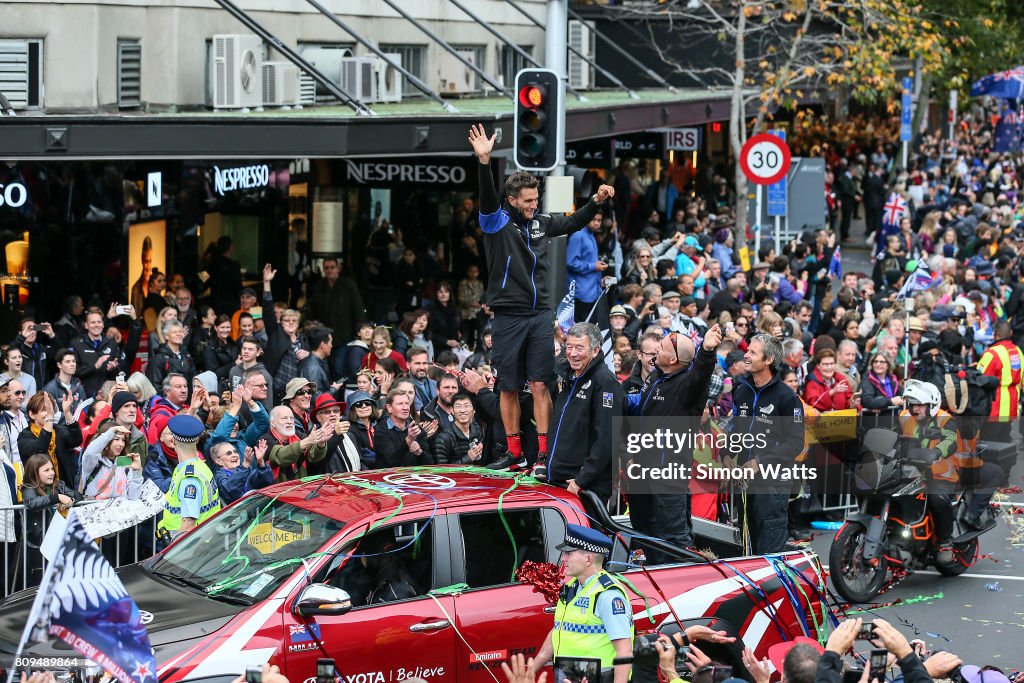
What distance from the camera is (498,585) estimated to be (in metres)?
8.63

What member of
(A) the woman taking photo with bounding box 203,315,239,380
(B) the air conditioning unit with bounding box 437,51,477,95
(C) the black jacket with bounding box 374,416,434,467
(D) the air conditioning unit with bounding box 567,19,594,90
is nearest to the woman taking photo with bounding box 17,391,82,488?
(C) the black jacket with bounding box 374,416,434,467

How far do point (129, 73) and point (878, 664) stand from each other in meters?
12.7

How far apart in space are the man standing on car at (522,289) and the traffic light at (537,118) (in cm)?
241

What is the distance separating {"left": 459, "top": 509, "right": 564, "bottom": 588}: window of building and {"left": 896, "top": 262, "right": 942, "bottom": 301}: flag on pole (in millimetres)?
10890

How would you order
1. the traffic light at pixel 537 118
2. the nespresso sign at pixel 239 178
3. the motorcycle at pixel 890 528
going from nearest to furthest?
the motorcycle at pixel 890 528
the traffic light at pixel 537 118
the nespresso sign at pixel 239 178

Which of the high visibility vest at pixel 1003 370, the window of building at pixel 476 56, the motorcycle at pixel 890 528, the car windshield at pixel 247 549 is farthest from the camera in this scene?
the window of building at pixel 476 56

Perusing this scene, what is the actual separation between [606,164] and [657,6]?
823 cm

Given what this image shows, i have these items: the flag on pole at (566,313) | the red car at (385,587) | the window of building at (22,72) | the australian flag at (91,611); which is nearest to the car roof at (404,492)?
the red car at (385,587)

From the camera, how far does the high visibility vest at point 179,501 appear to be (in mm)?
10195

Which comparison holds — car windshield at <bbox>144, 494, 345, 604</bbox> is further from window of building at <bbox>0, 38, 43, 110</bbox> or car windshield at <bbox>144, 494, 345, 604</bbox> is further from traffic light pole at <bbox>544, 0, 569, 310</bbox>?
window of building at <bbox>0, 38, 43, 110</bbox>

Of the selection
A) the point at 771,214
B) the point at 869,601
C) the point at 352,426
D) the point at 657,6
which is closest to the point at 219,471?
the point at 352,426

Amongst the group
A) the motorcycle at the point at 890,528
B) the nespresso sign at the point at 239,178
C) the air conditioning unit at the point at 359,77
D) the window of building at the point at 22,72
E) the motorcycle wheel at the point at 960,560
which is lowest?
the motorcycle wheel at the point at 960,560

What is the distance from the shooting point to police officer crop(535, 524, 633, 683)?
295 inches

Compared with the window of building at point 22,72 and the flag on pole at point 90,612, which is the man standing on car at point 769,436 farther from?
the window of building at point 22,72
